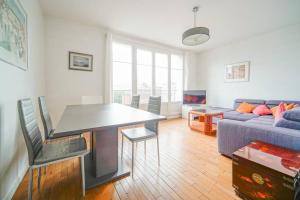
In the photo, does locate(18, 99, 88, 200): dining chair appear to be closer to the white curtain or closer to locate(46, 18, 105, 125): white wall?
locate(46, 18, 105, 125): white wall

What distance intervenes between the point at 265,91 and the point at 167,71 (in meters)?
3.06

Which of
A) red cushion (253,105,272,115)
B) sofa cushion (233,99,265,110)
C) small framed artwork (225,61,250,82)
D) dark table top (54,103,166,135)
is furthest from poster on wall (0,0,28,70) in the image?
small framed artwork (225,61,250,82)

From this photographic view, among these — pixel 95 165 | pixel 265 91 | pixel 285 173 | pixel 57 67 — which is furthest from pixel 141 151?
pixel 265 91

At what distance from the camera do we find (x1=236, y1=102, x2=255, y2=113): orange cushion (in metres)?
3.71

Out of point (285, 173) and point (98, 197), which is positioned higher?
point (285, 173)

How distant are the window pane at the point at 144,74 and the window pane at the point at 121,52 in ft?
1.13

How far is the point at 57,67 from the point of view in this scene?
3096 millimetres

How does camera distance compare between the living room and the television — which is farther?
the television

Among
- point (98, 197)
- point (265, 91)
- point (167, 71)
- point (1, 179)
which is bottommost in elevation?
point (98, 197)

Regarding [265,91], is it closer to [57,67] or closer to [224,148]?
[224,148]

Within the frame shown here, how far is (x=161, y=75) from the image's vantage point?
4.95 metres

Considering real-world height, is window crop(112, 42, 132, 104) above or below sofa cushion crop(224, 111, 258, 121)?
above

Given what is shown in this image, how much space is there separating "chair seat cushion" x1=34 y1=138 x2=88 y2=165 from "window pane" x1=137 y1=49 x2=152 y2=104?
3074 mm

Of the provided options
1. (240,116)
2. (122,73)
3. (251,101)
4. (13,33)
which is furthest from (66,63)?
(251,101)
